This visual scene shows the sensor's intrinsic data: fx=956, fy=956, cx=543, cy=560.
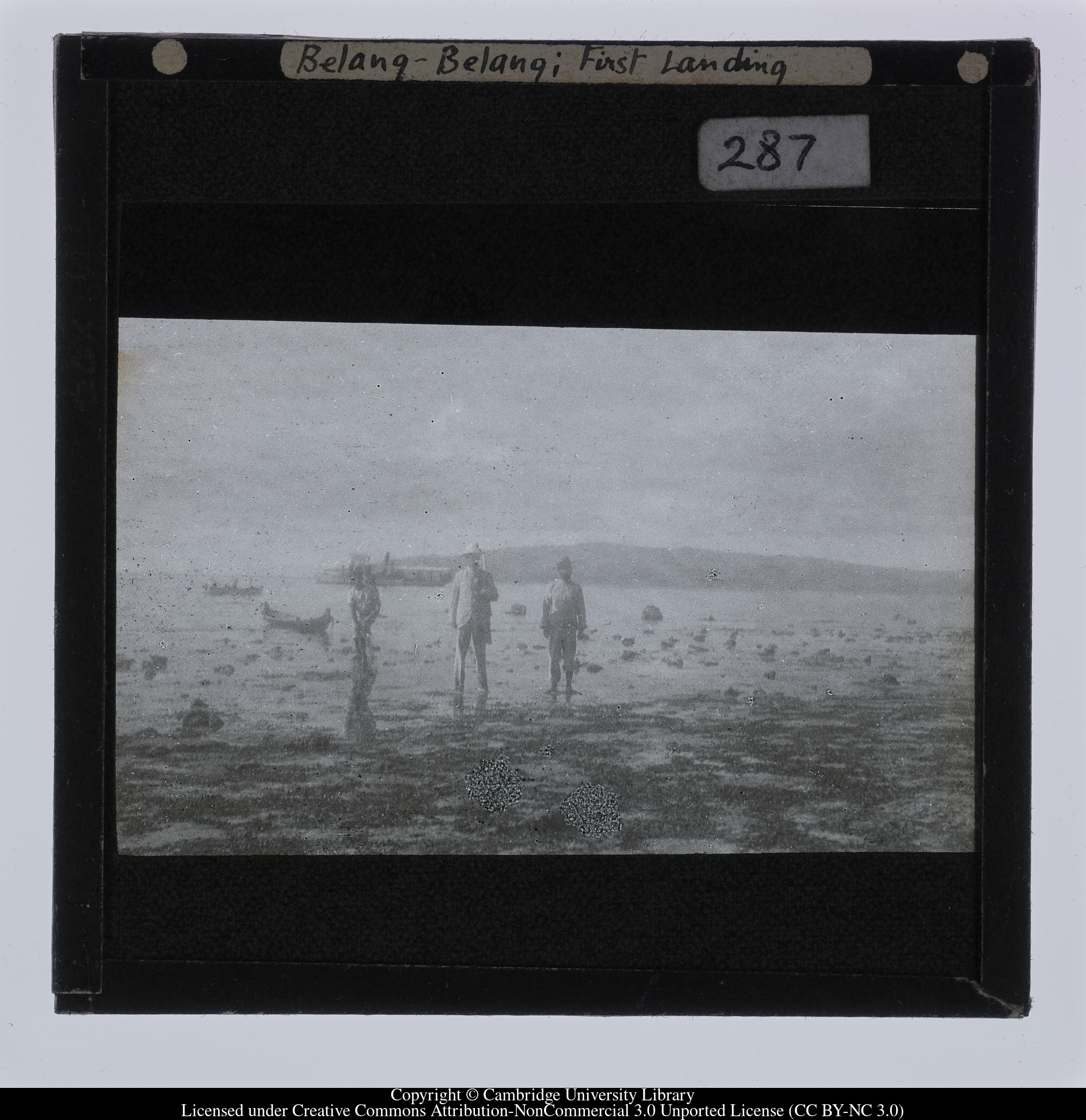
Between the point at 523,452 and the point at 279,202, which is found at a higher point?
the point at 279,202

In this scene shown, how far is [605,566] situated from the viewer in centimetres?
149

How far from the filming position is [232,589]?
4.85 ft

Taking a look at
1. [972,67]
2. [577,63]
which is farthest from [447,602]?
A: [972,67]

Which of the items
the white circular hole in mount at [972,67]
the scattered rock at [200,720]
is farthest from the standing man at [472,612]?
the white circular hole in mount at [972,67]

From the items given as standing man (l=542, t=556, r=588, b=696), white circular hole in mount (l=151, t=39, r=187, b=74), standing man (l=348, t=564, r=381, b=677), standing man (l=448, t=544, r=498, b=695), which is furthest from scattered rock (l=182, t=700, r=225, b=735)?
white circular hole in mount (l=151, t=39, r=187, b=74)

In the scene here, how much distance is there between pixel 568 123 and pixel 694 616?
0.79 meters

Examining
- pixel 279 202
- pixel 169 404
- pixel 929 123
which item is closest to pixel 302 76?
pixel 279 202

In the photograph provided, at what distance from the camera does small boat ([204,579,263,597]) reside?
1.48 meters

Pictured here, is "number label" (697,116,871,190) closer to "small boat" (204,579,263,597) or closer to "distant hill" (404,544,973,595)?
"distant hill" (404,544,973,595)

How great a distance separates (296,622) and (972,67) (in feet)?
4.48

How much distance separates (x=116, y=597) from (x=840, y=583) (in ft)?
3.70

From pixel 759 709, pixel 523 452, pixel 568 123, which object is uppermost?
pixel 568 123

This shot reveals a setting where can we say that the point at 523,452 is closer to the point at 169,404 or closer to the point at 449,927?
the point at 169,404

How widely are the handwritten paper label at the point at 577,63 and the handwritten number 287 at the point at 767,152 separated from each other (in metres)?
0.08
